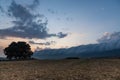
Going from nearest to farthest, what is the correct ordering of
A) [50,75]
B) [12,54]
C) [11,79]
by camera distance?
[11,79] → [50,75] → [12,54]

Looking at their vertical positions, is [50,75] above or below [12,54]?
below

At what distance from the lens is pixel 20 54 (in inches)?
4380

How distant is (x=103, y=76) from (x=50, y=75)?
6977 millimetres

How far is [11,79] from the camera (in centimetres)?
3244

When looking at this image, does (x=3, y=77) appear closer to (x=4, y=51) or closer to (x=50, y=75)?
(x=50, y=75)

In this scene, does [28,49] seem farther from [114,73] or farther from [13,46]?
Answer: [114,73]

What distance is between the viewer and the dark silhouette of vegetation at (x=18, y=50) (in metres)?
110

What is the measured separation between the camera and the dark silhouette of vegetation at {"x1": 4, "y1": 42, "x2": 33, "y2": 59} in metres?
110

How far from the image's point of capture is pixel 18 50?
110 metres

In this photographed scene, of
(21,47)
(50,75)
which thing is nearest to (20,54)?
(21,47)

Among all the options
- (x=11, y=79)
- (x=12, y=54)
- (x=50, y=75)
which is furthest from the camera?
(x=12, y=54)

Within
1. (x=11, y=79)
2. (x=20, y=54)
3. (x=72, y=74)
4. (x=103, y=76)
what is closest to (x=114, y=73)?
(x=103, y=76)

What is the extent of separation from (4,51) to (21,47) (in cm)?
839

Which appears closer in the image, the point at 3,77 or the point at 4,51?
the point at 3,77
